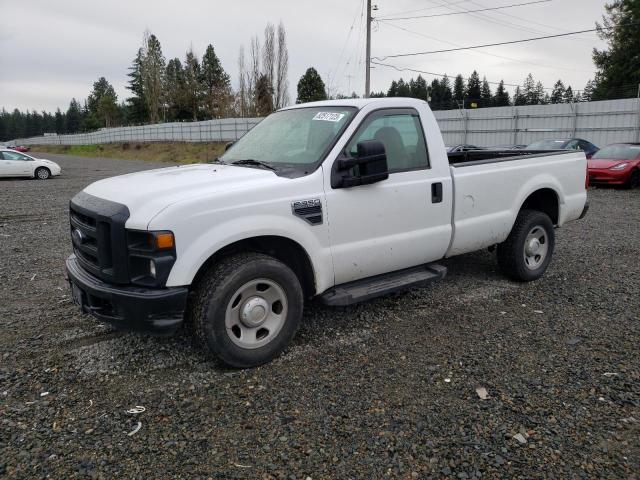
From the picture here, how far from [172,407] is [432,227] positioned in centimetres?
269

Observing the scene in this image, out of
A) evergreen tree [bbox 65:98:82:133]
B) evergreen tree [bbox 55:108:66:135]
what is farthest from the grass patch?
evergreen tree [bbox 55:108:66:135]

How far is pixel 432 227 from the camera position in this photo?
4516 mm

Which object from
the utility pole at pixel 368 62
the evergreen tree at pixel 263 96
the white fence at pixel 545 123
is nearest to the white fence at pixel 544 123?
the white fence at pixel 545 123

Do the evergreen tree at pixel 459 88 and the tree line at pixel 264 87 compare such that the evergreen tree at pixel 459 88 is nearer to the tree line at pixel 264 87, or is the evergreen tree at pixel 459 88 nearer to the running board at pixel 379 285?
the tree line at pixel 264 87

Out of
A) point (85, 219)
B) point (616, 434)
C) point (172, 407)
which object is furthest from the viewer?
point (85, 219)

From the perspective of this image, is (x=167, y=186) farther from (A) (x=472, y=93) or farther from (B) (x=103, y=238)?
(A) (x=472, y=93)

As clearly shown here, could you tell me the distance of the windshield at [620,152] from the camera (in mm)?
15211

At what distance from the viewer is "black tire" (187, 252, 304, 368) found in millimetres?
3336

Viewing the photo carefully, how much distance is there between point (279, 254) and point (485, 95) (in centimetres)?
9930

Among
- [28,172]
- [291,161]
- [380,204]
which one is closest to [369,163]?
[380,204]

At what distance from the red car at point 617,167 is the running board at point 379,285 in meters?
12.8

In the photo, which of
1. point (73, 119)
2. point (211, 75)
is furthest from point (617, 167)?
A: point (73, 119)

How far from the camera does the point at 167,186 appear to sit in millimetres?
3475

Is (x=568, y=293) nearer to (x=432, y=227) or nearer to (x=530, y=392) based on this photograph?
(x=432, y=227)
